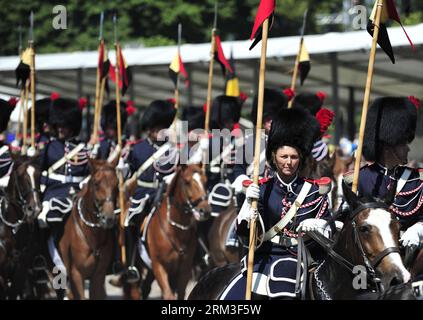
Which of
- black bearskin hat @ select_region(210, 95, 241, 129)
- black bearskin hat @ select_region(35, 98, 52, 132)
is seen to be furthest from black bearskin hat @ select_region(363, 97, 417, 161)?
black bearskin hat @ select_region(35, 98, 52, 132)

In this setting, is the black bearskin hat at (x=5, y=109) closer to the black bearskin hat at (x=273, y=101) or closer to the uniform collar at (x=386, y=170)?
the black bearskin hat at (x=273, y=101)

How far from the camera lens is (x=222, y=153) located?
1309 cm

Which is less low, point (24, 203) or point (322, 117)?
point (322, 117)

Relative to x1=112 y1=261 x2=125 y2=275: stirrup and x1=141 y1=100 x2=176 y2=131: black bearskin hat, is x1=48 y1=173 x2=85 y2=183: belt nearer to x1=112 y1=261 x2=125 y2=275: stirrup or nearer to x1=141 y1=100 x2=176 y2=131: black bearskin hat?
x1=112 y1=261 x2=125 y2=275: stirrup

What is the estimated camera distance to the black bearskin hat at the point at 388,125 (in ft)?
23.0

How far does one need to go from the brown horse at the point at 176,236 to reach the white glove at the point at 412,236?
519 centimetres

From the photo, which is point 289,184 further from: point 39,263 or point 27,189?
point 39,263

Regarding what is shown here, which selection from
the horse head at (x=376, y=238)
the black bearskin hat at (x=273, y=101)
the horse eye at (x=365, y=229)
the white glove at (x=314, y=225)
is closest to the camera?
the horse head at (x=376, y=238)

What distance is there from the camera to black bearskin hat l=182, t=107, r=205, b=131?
1497cm


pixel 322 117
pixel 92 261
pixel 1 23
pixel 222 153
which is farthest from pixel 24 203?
pixel 1 23

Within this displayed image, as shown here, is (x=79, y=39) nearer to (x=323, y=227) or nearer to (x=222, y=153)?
(x=222, y=153)

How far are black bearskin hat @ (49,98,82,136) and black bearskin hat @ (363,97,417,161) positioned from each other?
20.8ft

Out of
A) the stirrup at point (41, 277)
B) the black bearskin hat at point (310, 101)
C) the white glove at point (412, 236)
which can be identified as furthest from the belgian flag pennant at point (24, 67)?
the white glove at point (412, 236)
